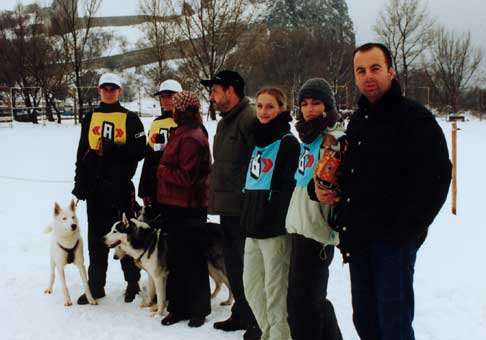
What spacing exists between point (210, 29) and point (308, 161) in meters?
31.8

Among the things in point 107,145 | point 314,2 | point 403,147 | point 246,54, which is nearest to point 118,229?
point 107,145

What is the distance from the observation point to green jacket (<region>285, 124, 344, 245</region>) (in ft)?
9.29

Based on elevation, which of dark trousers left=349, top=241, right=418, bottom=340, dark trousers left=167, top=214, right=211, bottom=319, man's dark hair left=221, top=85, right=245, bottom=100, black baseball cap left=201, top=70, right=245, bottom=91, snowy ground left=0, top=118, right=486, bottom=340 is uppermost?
black baseball cap left=201, top=70, right=245, bottom=91

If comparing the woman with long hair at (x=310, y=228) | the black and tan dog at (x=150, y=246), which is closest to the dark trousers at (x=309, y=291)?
the woman with long hair at (x=310, y=228)

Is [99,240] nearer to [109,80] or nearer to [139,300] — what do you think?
[139,300]

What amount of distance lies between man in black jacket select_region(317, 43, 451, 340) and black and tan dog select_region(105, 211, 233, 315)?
217cm

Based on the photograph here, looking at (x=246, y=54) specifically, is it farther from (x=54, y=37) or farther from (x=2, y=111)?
(x=2, y=111)

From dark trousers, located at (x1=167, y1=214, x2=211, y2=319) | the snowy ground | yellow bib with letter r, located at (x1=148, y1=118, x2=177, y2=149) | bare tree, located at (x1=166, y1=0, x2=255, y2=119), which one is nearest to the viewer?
the snowy ground

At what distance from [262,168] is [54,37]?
34.9 metres

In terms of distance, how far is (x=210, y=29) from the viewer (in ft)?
109

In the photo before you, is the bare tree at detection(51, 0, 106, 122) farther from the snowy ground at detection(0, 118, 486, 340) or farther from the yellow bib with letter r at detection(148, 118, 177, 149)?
the yellow bib with letter r at detection(148, 118, 177, 149)

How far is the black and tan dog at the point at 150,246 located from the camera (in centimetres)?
452

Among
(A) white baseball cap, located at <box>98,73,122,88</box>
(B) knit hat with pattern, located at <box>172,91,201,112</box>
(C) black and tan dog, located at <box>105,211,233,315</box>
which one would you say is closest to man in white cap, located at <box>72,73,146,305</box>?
(A) white baseball cap, located at <box>98,73,122,88</box>

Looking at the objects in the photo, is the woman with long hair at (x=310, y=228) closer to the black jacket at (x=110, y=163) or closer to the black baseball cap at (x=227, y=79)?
the black baseball cap at (x=227, y=79)
